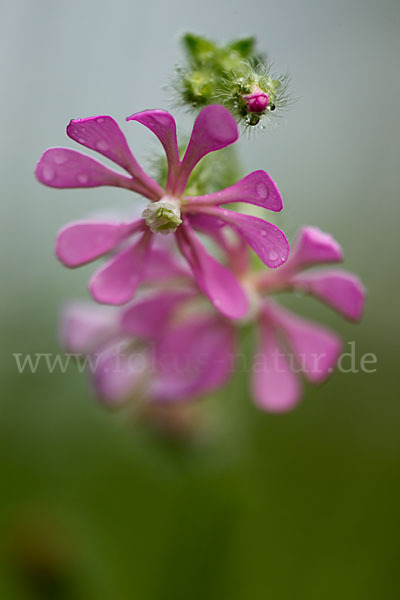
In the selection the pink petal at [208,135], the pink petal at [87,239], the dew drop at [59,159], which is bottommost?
the pink petal at [87,239]

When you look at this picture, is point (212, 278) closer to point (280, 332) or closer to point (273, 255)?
point (273, 255)

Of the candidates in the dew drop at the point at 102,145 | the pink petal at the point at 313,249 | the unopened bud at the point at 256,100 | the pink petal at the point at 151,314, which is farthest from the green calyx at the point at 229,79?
the pink petal at the point at 151,314

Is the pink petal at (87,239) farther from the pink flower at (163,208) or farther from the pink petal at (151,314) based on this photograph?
the pink petal at (151,314)

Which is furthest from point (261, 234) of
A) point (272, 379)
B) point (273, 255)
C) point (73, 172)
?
point (272, 379)

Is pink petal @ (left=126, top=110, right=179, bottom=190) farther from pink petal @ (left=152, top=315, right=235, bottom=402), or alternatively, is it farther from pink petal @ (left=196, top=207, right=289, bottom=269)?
pink petal @ (left=152, top=315, right=235, bottom=402)

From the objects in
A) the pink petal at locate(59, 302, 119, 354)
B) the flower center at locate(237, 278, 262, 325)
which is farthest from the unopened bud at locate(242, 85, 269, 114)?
the pink petal at locate(59, 302, 119, 354)
